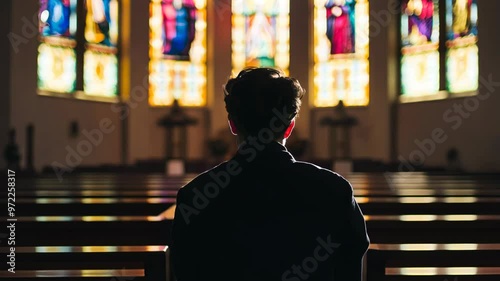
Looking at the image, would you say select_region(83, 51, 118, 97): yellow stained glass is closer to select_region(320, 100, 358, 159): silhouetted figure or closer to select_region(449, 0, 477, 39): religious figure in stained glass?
select_region(320, 100, 358, 159): silhouetted figure

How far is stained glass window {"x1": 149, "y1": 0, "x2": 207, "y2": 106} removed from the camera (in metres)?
12.7

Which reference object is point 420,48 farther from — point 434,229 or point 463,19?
point 434,229

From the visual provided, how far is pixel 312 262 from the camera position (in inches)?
57.2

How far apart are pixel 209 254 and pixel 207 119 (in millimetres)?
11435

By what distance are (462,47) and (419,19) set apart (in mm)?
1273

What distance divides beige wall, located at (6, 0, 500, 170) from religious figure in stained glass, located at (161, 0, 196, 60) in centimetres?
39

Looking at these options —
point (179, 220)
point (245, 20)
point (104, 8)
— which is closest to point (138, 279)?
point (179, 220)

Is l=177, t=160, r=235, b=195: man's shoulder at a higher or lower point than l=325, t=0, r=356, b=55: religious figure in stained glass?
lower

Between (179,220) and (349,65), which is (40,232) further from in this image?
(349,65)

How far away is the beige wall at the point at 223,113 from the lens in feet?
33.3

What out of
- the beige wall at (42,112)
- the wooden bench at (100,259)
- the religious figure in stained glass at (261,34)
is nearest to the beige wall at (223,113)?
the beige wall at (42,112)

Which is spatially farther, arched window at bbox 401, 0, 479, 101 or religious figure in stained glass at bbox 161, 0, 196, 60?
religious figure in stained glass at bbox 161, 0, 196, 60

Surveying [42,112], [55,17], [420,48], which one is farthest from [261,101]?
[420,48]

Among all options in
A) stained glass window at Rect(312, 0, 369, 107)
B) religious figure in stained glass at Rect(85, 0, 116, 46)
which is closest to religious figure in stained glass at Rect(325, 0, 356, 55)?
stained glass window at Rect(312, 0, 369, 107)
